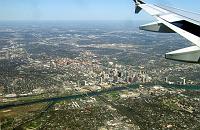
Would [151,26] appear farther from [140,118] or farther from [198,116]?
[198,116]

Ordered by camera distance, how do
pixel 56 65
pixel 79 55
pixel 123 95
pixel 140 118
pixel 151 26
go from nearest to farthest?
1. pixel 151 26
2. pixel 140 118
3. pixel 123 95
4. pixel 56 65
5. pixel 79 55

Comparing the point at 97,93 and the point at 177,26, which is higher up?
the point at 177,26

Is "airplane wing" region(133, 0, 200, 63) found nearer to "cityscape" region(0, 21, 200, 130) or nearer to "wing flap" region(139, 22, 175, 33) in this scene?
"wing flap" region(139, 22, 175, 33)

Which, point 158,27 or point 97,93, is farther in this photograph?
point 97,93

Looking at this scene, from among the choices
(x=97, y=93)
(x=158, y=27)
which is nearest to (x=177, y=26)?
(x=158, y=27)

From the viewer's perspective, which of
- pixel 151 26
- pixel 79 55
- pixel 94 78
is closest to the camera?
pixel 151 26

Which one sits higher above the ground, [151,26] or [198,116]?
[151,26]

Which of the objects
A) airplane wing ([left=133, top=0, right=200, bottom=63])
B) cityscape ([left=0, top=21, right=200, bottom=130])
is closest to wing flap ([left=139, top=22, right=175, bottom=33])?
airplane wing ([left=133, top=0, right=200, bottom=63])

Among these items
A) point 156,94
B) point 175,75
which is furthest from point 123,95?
point 175,75

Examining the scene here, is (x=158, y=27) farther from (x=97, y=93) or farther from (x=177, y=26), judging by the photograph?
(x=97, y=93)
